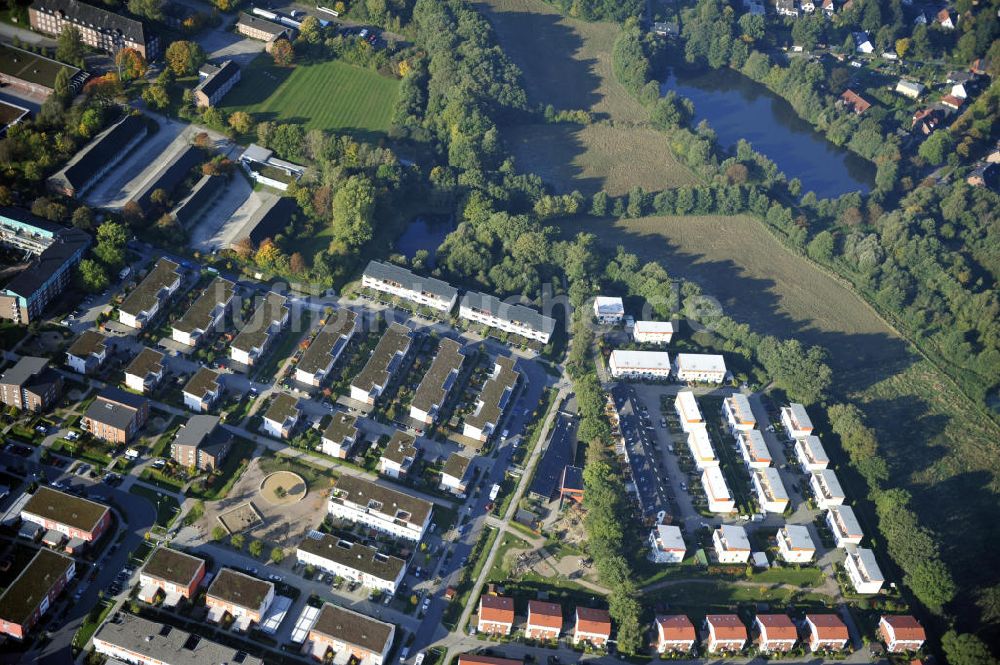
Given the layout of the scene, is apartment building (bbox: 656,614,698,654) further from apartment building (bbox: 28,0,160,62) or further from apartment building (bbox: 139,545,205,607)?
apartment building (bbox: 28,0,160,62)

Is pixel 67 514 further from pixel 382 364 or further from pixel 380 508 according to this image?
pixel 382 364

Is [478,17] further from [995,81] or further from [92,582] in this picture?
[92,582]

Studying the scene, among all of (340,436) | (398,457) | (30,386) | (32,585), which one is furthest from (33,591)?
(398,457)

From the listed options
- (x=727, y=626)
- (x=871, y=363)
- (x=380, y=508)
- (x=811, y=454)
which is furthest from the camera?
(x=871, y=363)

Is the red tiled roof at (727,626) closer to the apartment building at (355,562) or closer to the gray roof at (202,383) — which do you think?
the apartment building at (355,562)

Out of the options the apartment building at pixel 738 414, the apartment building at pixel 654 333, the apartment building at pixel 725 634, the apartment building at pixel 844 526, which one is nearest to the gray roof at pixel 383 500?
the apartment building at pixel 725 634

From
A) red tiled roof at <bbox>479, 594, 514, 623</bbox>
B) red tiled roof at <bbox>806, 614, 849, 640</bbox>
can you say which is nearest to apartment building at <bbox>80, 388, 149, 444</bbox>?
→ red tiled roof at <bbox>479, 594, 514, 623</bbox>
